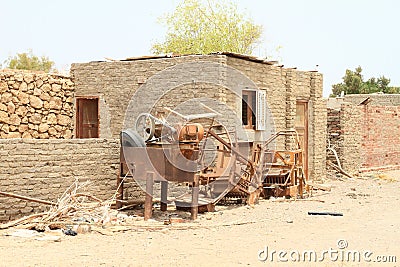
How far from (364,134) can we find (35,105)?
456 inches

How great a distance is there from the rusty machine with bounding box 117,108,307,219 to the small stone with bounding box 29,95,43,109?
440 cm

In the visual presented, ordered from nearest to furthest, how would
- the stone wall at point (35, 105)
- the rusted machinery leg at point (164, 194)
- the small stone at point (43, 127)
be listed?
the rusted machinery leg at point (164, 194) → the stone wall at point (35, 105) → the small stone at point (43, 127)

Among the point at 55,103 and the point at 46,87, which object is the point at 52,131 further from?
the point at 46,87

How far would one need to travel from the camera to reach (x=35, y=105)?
1642 cm

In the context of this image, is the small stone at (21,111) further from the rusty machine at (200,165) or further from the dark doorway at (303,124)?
the dark doorway at (303,124)

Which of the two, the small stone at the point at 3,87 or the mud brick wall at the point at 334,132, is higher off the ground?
the small stone at the point at 3,87

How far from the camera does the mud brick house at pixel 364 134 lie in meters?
21.4

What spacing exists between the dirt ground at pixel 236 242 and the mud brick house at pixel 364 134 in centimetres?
800

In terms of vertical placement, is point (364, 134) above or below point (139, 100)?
below

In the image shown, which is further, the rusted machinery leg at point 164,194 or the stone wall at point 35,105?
the stone wall at point 35,105

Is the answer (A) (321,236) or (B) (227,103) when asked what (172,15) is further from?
(A) (321,236)

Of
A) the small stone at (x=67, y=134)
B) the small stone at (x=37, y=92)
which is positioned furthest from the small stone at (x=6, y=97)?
the small stone at (x=67, y=134)

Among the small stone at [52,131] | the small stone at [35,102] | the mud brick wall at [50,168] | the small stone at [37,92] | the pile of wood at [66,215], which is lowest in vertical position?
the pile of wood at [66,215]

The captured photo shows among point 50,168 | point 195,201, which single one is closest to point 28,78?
point 50,168
